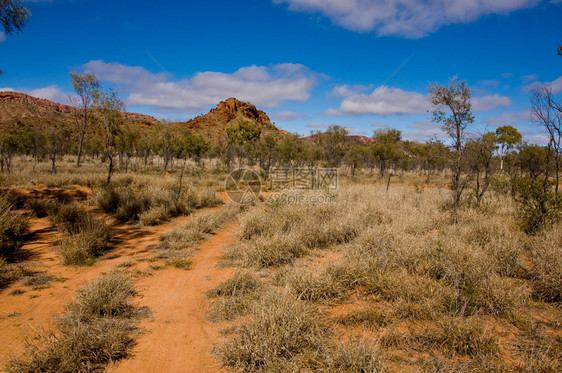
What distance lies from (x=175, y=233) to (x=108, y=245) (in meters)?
1.56

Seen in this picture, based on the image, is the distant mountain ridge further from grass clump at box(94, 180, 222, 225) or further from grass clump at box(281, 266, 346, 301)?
grass clump at box(281, 266, 346, 301)

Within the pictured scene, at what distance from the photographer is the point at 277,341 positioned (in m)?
2.94

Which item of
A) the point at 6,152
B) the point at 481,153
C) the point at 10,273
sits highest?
the point at 481,153

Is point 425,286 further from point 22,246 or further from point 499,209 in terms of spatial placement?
point 22,246

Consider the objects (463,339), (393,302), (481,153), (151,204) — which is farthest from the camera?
(151,204)

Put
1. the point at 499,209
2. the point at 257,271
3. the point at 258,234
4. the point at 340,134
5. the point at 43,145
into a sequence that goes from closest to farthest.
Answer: the point at 257,271
the point at 258,234
the point at 499,209
the point at 340,134
the point at 43,145

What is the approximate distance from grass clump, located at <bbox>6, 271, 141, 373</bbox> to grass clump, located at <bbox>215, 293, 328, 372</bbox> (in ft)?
4.07

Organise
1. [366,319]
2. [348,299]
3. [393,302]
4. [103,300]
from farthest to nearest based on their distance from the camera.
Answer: [348,299], [393,302], [103,300], [366,319]

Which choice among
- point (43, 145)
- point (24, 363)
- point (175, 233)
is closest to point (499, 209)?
point (175, 233)

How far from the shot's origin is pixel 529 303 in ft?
13.2

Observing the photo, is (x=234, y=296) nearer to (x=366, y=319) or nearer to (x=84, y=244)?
(x=366, y=319)

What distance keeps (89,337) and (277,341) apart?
2.10 meters

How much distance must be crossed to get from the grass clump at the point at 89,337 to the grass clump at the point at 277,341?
1239 millimetres

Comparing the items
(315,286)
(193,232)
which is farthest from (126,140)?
(315,286)
